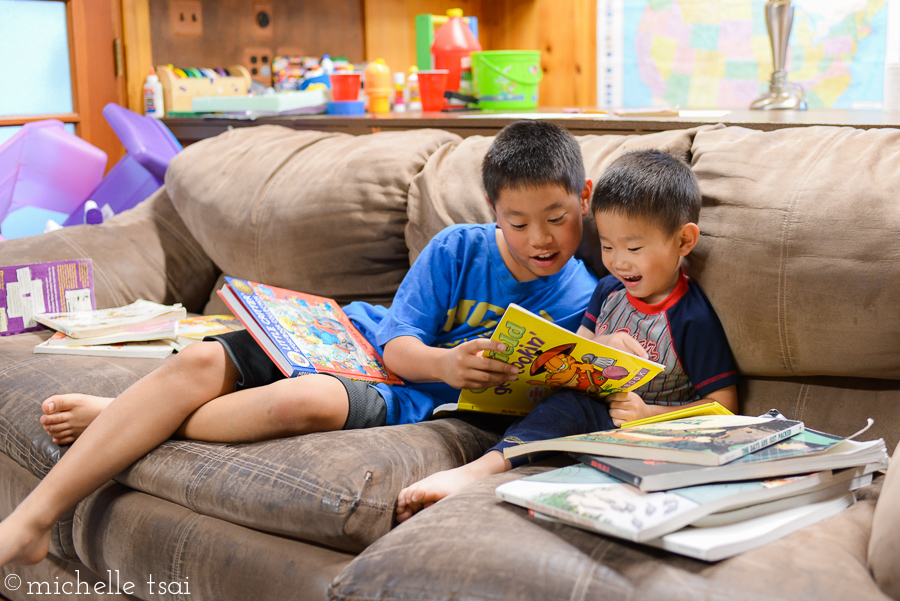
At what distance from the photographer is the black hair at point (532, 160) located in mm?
1165

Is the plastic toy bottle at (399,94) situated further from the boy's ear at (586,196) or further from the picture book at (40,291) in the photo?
the boy's ear at (586,196)

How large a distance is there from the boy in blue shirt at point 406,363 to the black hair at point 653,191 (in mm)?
92

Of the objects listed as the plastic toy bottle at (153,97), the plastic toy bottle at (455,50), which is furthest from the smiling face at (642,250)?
the plastic toy bottle at (153,97)

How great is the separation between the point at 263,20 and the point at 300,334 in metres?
1.88

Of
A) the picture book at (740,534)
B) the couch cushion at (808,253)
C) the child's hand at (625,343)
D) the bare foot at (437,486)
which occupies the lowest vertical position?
the bare foot at (437,486)

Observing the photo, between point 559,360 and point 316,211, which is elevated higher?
point 316,211

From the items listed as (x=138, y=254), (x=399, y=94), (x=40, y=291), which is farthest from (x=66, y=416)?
(x=399, y=94)

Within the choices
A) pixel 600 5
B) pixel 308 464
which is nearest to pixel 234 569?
pixel 308 464

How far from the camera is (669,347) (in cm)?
112

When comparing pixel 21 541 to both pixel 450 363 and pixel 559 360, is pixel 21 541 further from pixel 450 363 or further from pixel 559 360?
pixel 559 360

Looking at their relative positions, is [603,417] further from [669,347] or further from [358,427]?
[358,427]

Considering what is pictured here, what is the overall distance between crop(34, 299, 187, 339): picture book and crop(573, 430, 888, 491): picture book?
1095 mm

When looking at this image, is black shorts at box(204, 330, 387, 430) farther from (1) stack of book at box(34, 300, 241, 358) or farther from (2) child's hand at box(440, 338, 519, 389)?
(1) stack of book at box(34, 300, 241, 358)

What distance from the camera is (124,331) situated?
5.21 feet
